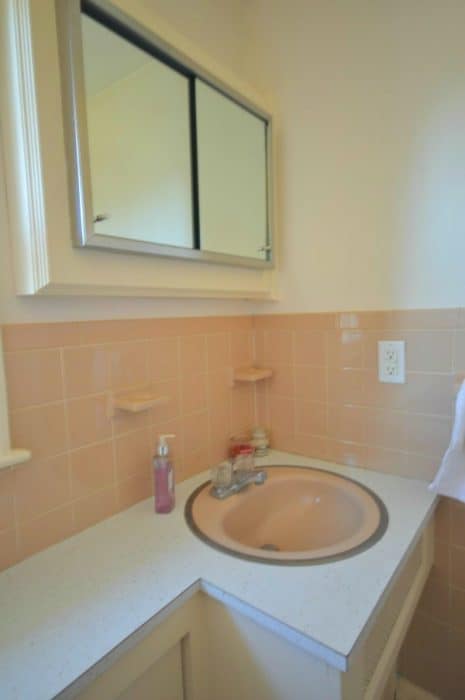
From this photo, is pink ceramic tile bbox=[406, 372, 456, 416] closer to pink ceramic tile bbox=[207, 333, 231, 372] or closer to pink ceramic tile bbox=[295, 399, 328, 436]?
pink ceramic tile bbox=[295, 399, 328, 436]

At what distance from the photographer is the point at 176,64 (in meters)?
0.90

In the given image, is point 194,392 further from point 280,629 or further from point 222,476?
point 280,629

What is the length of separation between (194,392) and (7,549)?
0.58 metres

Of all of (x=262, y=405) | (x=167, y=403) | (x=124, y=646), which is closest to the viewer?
(x=124, y=646)

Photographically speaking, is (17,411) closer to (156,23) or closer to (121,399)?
(121,399)

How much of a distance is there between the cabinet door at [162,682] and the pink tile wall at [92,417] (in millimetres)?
325

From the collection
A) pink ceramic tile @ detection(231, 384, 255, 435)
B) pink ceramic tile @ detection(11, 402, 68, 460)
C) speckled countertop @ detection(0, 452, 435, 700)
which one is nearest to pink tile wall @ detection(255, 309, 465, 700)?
pink ceramic tile @ detection(231, 384, 255, 435)

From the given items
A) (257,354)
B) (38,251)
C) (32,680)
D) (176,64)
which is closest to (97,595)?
(32,680)

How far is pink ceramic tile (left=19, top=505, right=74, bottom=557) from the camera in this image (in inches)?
29.5

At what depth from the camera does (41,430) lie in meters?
0.77

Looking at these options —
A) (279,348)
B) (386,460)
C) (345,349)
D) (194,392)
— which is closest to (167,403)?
(194,392)

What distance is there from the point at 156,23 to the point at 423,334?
3.22ft

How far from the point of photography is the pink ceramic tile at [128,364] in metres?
0.90

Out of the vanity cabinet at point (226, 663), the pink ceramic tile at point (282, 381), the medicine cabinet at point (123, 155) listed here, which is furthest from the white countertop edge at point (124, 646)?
the pink ceramic tile at point (282, 381)
